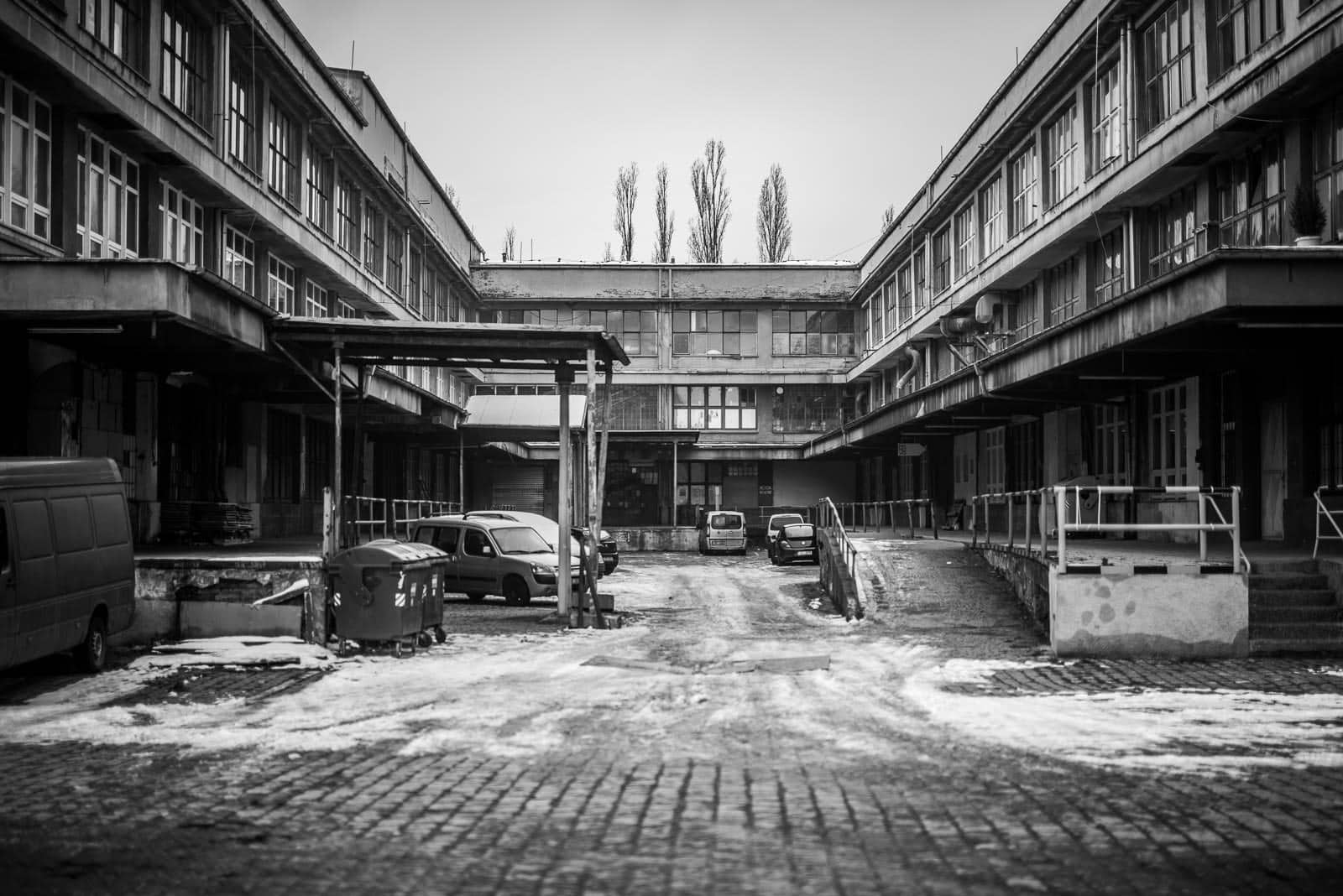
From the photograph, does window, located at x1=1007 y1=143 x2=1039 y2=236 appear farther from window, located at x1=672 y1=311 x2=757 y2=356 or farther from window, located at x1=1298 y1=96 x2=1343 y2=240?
window, located at x1=672 y1=311 x2=757 y2=356

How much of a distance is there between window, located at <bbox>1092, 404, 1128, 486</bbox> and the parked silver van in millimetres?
20110

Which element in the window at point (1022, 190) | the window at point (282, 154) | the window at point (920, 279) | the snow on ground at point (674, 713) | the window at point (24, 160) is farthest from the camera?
the window at point (920, 279)

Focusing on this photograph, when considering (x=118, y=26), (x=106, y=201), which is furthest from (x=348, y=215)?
(x=106, y=201)

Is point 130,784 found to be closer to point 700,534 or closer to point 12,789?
point 12,789

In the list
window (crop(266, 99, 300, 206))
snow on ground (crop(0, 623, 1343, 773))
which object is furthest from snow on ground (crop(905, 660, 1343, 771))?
window (crop(266, 99, 300, 206))

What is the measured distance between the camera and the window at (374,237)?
1492 inches

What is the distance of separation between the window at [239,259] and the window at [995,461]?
20.8m

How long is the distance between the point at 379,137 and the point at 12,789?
33839mm

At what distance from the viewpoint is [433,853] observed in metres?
6.10

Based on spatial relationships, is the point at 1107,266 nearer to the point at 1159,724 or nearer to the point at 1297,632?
the point at 1297,632

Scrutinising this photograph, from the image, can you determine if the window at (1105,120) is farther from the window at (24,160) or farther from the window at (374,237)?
the window at (374,237)

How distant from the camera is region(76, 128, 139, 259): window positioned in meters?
20.0

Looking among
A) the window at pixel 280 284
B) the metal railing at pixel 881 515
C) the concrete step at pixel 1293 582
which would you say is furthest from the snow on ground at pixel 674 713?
the metal railing at pixel 881 515

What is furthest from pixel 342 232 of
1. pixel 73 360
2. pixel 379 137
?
pixel 73 360
